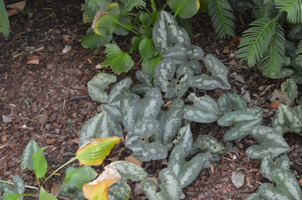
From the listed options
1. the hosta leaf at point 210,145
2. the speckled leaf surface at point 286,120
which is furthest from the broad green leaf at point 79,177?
the speckled leaf surface at point 286,120

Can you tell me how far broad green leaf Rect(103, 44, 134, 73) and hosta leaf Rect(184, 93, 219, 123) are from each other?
1.57 feet

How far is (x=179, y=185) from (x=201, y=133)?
1.49 feet

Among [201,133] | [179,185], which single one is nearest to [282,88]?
[201,133]

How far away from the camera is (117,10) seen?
1.87 metres

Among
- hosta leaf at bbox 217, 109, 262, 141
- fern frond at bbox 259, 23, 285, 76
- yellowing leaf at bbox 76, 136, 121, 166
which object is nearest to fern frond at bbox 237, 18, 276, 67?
fern frond at bbox 259, 23, 285, 76

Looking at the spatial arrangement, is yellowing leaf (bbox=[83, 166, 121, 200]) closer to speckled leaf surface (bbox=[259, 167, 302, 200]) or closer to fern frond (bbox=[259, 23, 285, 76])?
speckled leaf surface (bbox=[259, 167, 302, 200])

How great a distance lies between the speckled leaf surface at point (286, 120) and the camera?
1646 mm

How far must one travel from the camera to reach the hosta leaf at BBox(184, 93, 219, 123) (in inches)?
67.8

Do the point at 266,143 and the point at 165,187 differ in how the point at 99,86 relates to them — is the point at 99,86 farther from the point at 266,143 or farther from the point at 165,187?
the point at 266,143

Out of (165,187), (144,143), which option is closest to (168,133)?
(144,143)

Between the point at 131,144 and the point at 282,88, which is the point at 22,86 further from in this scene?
the point at 282,88

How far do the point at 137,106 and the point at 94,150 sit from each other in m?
0.40

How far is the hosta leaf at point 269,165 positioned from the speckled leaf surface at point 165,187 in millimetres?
479

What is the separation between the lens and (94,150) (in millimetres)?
1520
